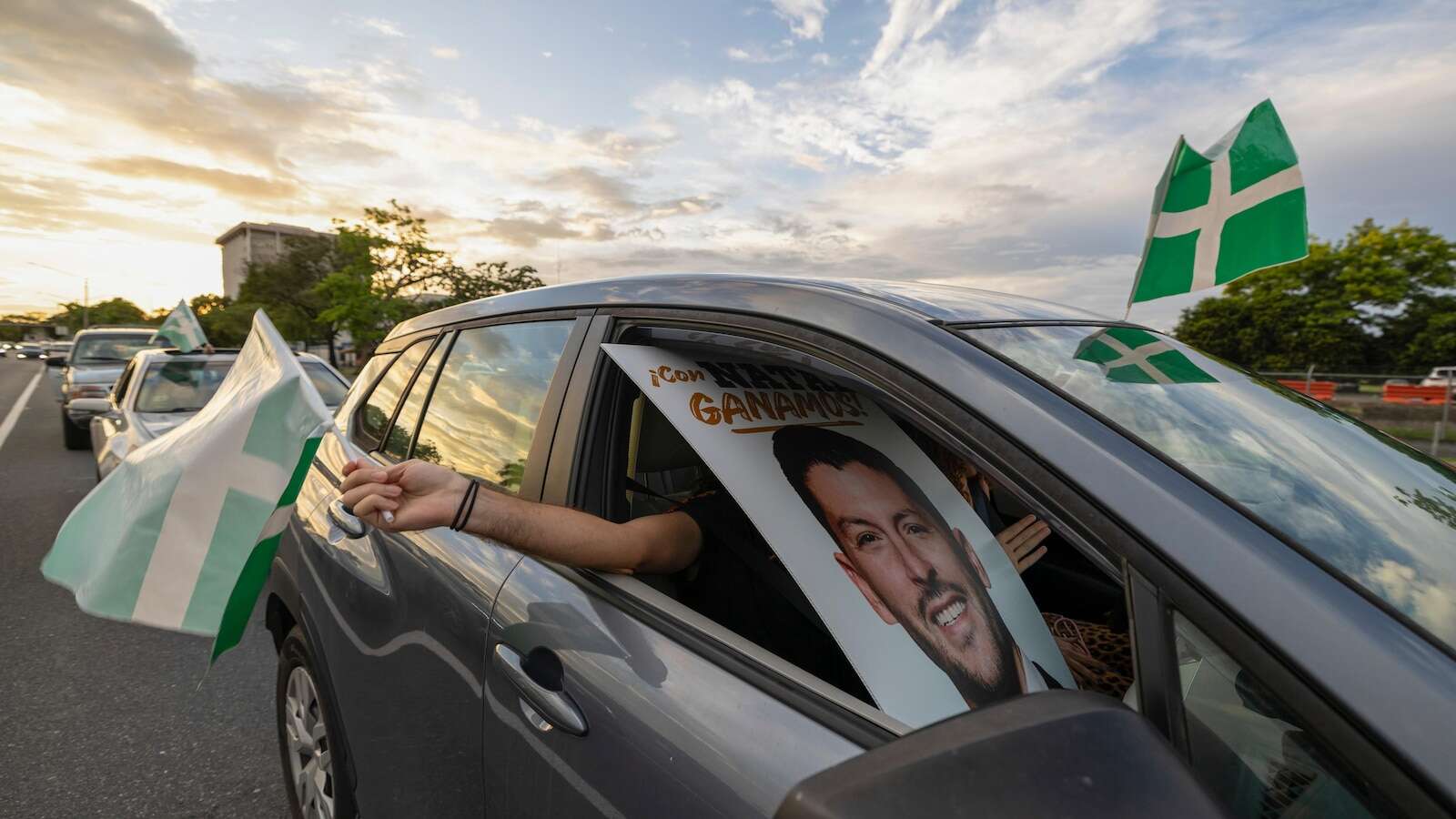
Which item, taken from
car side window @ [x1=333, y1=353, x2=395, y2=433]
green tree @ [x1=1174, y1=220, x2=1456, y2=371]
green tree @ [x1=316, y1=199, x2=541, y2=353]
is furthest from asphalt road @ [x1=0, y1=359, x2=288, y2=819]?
green tree @ [x1=1174, y1=220, x2=1456, y2=371]

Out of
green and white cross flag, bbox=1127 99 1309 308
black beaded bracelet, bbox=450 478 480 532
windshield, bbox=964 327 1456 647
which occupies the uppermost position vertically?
green and white cross flag, bbox=1127 99 1309 308

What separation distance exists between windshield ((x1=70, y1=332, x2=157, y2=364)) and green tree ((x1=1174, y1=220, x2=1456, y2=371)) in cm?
4242

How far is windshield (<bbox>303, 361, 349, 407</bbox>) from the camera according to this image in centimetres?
670

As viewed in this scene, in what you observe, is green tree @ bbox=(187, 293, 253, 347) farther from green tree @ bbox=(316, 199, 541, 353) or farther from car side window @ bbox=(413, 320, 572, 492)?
car side window @ bbox=(413, 320, 572, 492)

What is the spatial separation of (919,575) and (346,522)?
1.67 metres

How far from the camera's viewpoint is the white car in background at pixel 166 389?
631 centimetres

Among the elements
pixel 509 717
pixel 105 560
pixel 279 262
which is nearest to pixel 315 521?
pixel 105 560

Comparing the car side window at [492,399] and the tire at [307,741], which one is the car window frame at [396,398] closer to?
the car side window at [492,399]

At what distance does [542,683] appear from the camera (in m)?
1.37

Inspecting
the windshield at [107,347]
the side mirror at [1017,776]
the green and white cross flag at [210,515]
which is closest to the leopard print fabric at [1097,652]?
the side mirror at [1017,776]

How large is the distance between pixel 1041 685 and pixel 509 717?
0.94 meters

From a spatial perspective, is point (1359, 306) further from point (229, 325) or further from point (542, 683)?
point (229, 325)

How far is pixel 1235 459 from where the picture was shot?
1.12 meters

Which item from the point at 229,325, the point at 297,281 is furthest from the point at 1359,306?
the point at 229,325
